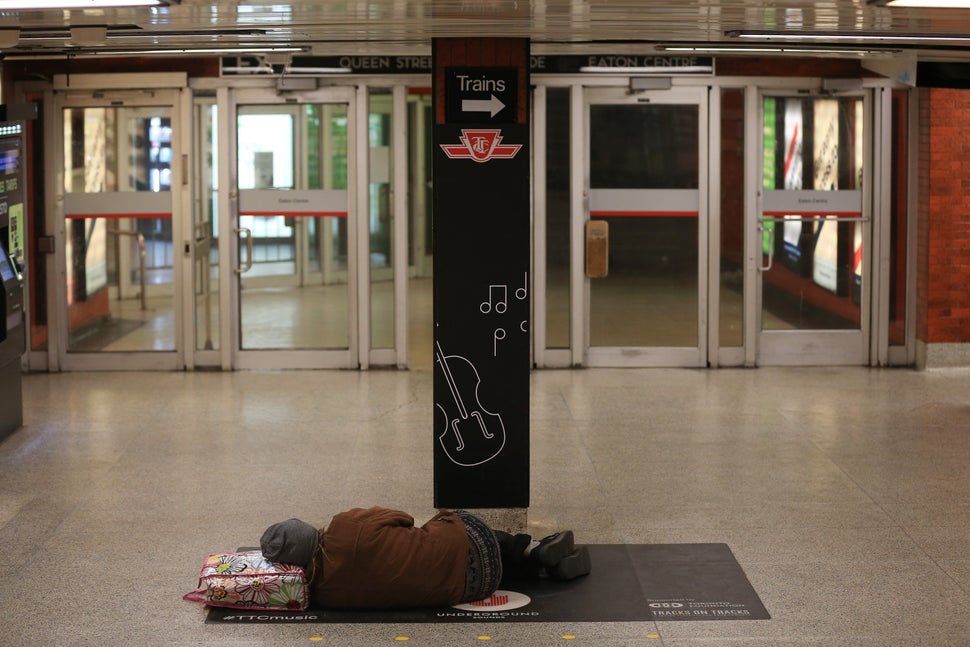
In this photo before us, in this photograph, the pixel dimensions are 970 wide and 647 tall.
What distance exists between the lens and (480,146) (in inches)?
258

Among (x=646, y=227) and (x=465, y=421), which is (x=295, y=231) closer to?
(x=646, y=227)

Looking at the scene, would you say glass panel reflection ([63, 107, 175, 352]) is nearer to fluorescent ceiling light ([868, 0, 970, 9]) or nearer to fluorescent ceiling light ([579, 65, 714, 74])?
fluorescent ceiling light ([579, 65, 714, 74])

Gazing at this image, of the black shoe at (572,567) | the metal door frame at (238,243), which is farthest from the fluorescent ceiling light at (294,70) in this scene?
the black shoe at (572,567)

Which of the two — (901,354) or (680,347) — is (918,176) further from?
(680,347)

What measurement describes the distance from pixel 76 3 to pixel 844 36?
13.1ft

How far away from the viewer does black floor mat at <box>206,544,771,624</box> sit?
5.75 m

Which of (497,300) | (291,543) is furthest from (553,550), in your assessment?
(497,300)

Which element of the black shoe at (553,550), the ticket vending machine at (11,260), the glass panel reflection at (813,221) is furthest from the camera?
the glass panel reflection at (813,221)

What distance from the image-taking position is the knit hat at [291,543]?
5742 mm

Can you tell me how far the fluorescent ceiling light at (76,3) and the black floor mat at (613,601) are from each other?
253 cm

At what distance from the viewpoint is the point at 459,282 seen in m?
6.64

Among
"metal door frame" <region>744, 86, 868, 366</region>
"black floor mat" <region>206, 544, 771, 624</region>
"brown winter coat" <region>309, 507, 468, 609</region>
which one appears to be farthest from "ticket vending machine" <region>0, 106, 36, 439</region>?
"metal door frame" <region>744, 86, 868, 366</region>

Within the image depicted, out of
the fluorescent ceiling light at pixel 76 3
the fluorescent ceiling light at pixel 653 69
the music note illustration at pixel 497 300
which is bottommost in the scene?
the music note illustration at pixel 497 300

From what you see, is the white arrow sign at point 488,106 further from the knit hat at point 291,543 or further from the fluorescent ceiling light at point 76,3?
the knit hat at point 291,543
